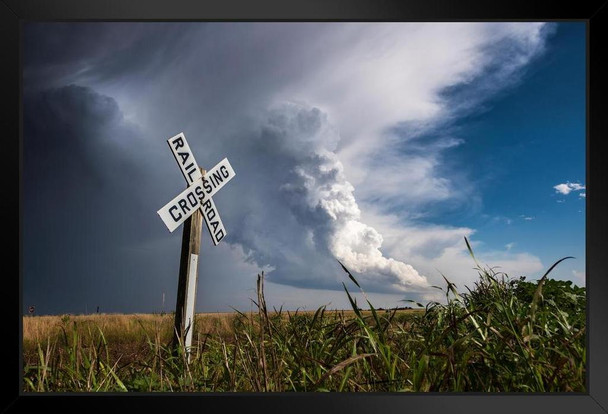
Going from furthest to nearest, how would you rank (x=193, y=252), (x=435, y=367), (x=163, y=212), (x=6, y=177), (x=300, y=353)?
(x=193, y=252) < (x=163, y=212) < (x=300, y=353) < (x=435, y=367) < (x=6, y=177)

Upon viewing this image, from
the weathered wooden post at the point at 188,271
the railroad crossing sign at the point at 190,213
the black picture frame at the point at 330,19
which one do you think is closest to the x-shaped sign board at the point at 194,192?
the railroad crossing sign at the point at 190,213

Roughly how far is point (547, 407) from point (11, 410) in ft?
5.44

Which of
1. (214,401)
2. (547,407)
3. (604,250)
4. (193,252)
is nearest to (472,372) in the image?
(547,407)

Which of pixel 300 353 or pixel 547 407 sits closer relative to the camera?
pixel 547 407

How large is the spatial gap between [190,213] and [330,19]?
2674 mm

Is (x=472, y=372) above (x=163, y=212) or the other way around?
the other way around

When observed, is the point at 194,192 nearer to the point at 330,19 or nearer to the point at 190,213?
the point at 190,213

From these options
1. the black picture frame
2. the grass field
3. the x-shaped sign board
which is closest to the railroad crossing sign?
the x-shaped sign board

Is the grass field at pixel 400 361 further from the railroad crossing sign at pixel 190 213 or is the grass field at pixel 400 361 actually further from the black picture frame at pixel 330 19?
the railroad crossing sign at pixel 190 213

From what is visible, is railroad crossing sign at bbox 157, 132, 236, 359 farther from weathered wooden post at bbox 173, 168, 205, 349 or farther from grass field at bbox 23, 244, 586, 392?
grass field at bbox 23, 244, 586, 392

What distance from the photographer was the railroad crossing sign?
4.06 metres

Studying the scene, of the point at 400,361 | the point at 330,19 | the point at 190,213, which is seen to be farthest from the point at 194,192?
the point at 330,19

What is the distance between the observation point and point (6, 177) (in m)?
1.68

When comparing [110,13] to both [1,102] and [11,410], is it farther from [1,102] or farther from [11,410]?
[11,410]
